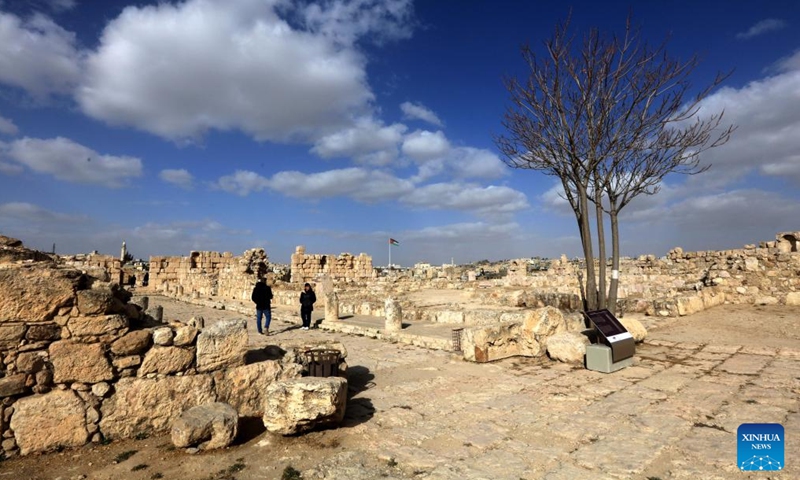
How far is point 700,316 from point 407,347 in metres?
8.93

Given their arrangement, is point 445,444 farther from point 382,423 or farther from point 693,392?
point 693,392

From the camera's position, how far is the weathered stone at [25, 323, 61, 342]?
394cm

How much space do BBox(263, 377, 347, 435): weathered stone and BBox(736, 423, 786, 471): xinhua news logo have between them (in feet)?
11.9

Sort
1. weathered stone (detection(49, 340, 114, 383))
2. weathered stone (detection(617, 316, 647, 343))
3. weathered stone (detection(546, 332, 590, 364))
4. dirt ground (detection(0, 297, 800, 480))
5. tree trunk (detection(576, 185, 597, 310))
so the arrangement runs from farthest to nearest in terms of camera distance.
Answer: tree trunk (detection(576, 185, 597, 310)) < weathered stone (detection(617, 316, 647, 343)) < weathered stone (detection(546, 332, 590, 364)) < weathered stone (detection(49, 340, 114, 383)) < dirt ground (detection(0, 297, 800, 480))

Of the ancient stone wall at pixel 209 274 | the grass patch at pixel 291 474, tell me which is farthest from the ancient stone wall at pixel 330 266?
the grass patch at pixel 291 474

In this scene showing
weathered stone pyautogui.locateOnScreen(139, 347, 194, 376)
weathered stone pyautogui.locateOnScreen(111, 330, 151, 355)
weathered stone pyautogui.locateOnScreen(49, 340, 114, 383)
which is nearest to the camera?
weathered stone pyautogui.locateOnScreen(49, 340, 114, 383)

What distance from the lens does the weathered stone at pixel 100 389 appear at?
4.17 metres

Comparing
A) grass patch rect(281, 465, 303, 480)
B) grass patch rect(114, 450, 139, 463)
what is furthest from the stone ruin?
grass patch rect(281, 465, 303, 480)

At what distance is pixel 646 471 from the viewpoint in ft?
11.1

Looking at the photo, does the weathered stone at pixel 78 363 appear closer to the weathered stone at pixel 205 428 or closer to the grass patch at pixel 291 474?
the weathered stone at pixel 205 428

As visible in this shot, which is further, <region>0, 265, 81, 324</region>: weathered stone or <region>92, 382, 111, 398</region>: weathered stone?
<region>92, 382, 111, 398</region>: weathered stone

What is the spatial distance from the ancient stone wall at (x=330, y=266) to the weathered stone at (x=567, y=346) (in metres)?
19.0

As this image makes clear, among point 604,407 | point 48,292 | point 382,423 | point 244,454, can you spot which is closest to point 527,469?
point 382,423

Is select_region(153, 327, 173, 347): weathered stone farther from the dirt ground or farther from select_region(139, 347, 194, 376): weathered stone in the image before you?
the dirt ground
